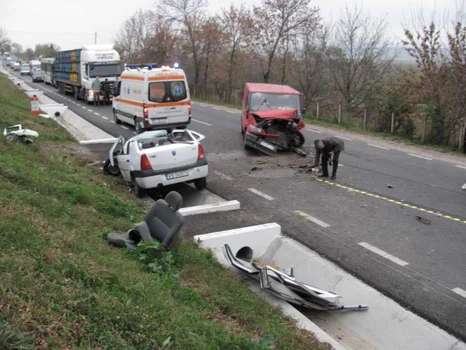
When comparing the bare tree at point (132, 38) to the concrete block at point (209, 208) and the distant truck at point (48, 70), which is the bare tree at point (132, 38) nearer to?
the distant truck at point (48, 70)

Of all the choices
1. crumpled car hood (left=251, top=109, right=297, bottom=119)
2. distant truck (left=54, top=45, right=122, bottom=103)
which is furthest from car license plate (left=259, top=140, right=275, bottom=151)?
distant truck (left=54, top=45, right=122, bottom=103)

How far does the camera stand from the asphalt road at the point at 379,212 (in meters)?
5.94

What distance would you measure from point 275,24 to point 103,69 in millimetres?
11706

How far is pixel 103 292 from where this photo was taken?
4051 millimetres

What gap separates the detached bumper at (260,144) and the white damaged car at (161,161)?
4.29 m

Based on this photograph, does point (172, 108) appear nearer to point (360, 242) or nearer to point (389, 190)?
point (389, 190)

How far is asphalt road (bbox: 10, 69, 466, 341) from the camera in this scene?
5941mm

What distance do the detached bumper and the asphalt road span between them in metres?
0.30

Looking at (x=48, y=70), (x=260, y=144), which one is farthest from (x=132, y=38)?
(x=260, y=144)

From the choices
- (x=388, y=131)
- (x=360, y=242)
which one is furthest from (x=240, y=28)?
(x=360, y=242)

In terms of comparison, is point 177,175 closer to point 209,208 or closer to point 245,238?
point 209,208

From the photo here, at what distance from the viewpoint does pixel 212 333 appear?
409 cm

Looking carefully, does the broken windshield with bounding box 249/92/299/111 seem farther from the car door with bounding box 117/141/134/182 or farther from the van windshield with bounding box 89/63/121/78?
the van windshield with bounding box 89/63/121/78

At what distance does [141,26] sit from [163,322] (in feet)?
218
